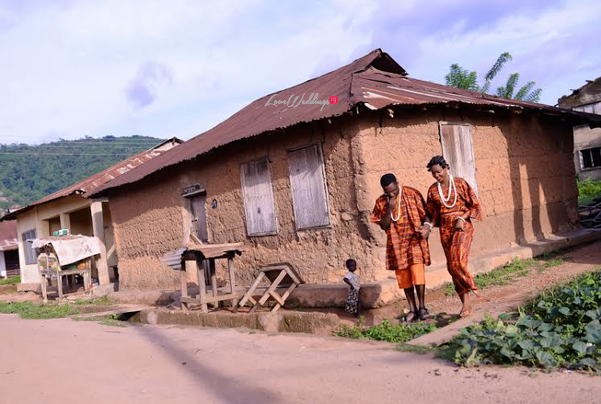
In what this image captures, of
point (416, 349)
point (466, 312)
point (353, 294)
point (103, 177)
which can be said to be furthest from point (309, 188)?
point (103, 177)

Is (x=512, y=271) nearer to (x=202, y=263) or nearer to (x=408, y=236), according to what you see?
(x=408, y=236)

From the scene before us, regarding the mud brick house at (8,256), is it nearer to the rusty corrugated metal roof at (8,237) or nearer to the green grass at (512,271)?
the rusty corrugated metal roof at (8,237)

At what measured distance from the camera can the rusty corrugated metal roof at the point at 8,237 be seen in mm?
30578

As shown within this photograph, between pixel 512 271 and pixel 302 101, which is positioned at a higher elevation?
pixel 302 101

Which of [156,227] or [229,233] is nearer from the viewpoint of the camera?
[229,233]

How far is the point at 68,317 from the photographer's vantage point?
11.2 m

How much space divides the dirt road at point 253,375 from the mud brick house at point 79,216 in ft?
30.0

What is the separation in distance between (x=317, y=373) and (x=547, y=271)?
5.61 m

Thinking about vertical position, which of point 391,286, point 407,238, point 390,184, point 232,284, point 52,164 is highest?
point 52,164

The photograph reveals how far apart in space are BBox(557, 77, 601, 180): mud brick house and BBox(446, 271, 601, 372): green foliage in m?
24.0

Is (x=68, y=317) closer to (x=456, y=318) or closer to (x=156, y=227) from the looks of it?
(x=156, y=227)

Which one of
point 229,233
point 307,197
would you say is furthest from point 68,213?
point 307,197

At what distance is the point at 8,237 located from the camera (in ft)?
105

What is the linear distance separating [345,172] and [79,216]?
1496 centimetres
